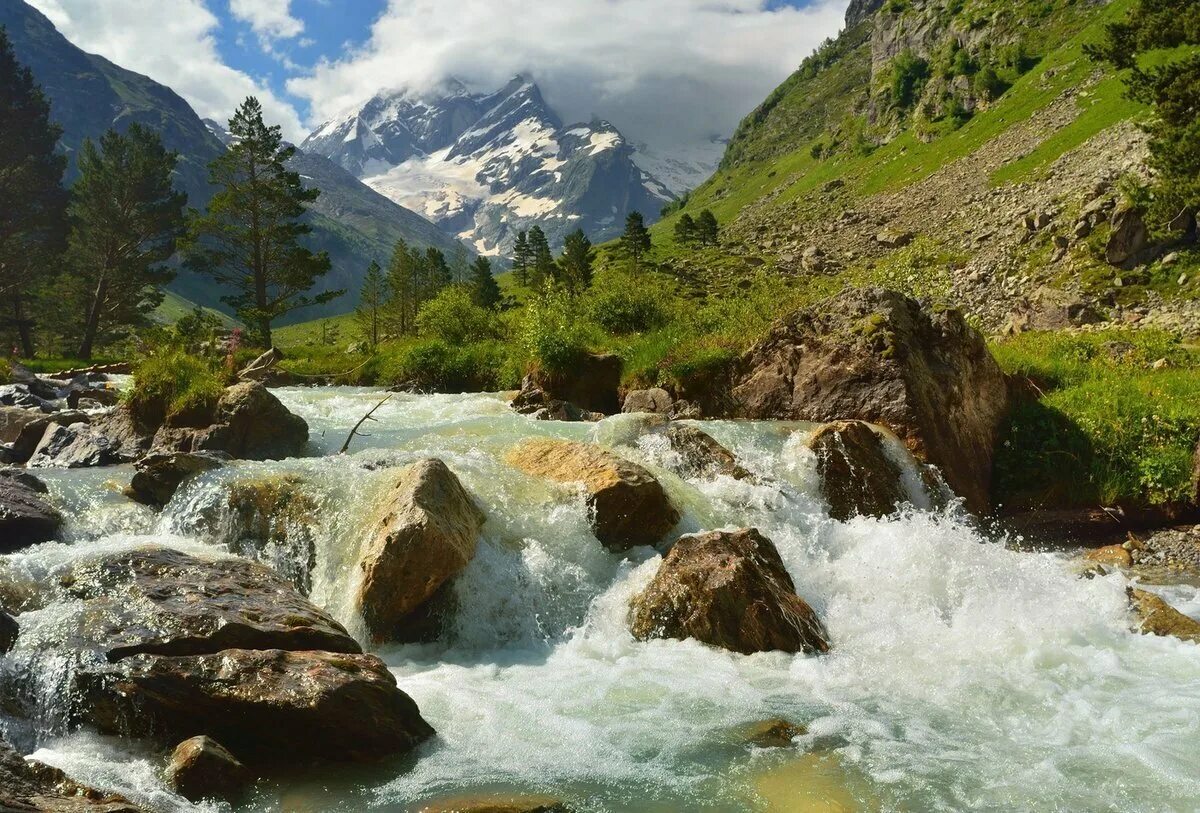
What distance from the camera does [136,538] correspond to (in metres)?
10.8

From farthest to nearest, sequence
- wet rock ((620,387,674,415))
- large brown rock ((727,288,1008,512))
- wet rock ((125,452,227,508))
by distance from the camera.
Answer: wet rock ((620,387,674,415)) < large brown rock ((727,288,1008,512)) < wet rock ((125,452,227,508))

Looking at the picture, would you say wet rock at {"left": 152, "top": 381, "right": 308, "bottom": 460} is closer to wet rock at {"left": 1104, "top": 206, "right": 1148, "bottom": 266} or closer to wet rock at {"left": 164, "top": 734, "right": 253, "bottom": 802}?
wet rock at {"left": 164, "top": 734, "right": 253, "bottom": 802}

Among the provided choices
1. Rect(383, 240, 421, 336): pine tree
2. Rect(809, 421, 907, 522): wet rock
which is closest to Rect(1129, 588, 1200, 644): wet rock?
Rect(809, 421, 907, 522): wet rock

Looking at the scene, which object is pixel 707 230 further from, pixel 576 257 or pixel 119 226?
pixel 119 226

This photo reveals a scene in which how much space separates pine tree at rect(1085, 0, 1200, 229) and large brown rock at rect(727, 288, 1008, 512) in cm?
1703

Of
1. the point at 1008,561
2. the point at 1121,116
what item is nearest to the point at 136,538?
the point at 1008,561

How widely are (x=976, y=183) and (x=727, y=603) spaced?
3773 inches

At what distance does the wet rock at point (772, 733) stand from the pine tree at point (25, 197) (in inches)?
2140

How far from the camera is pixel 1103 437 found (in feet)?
57.1

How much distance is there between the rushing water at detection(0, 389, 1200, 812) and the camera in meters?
6.61

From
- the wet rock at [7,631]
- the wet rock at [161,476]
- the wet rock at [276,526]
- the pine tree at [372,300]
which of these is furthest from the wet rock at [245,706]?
the pine tree at [372,300]

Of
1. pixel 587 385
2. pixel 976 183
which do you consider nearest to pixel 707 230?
pixel 976 183

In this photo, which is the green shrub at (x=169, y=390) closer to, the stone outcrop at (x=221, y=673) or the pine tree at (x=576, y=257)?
the stone outcrop at (x=221, y=673)

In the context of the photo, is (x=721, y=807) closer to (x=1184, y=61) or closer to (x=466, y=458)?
(x=466, y=458)
